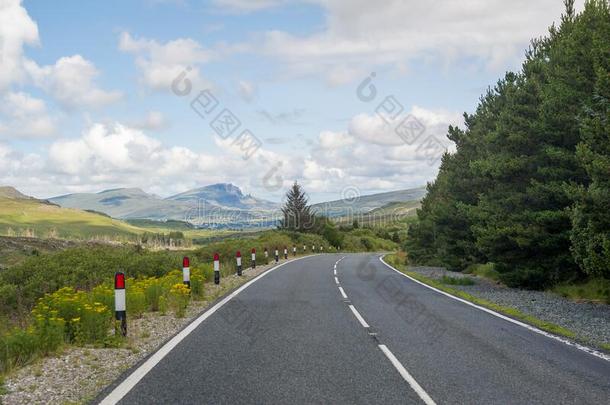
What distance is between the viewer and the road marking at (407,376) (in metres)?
5.73

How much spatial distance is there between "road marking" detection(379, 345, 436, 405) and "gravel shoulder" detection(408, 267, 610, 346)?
368cm

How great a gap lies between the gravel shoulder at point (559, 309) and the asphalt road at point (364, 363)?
1.15 metres

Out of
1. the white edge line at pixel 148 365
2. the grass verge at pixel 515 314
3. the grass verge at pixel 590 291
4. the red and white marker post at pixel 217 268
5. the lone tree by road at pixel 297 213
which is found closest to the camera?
the white edge line at pixel 148 365

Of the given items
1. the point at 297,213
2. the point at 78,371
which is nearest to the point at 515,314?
the point at 78,371

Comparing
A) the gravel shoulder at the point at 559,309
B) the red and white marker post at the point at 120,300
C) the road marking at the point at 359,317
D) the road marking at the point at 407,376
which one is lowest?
Result: the gravel shoulder at the point at 559,309

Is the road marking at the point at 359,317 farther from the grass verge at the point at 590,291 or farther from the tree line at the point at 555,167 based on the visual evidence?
the grass verge at the point at 590,291

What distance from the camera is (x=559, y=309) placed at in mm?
13461

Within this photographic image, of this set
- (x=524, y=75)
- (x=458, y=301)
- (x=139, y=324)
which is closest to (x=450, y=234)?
(x=524, y=75)

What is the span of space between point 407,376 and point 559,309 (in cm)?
849

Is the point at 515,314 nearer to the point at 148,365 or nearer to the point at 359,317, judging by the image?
the point at 359,317

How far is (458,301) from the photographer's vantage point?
15.0 metres

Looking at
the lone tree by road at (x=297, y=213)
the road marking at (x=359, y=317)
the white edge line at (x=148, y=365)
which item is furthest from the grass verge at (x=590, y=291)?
the lone tree by road at (x=297, y=213)

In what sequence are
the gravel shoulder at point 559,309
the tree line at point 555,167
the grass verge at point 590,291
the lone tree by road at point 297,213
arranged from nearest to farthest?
the gravel shoulder at point 559,309 < the tree line at point 555,167 < the grass verge at point 590,291 < the lone tree by road at point 297,213

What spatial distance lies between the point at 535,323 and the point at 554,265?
7.10 m
